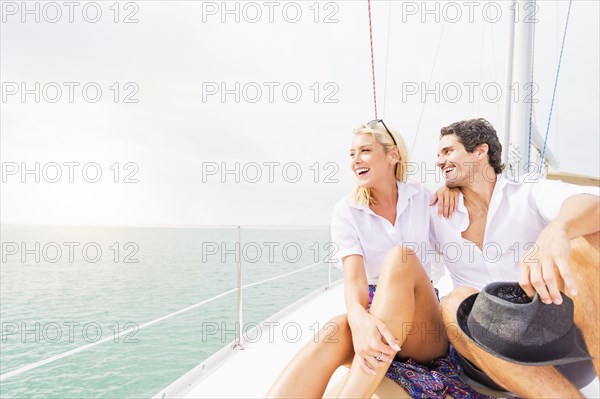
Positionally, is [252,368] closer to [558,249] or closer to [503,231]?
[503,231]

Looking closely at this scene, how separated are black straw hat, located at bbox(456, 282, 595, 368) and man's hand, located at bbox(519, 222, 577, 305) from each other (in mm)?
34

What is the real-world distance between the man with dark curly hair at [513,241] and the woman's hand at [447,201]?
0.06ft

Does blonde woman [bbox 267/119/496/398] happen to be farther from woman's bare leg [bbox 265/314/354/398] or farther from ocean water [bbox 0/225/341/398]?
ocean water [bbox 0/225/341/398]

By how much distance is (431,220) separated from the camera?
141 centimetres

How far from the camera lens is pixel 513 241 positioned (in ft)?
4.20

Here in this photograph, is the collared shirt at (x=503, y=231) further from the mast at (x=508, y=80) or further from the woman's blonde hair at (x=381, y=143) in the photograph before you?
the mast at (x=508, y=80)

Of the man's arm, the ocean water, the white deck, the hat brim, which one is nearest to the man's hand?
the man's arm

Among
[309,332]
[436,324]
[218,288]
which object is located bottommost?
[218,288]

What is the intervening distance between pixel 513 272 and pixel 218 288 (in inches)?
601

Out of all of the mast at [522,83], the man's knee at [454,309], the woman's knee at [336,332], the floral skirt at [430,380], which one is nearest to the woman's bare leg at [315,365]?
the woman's knee at [336,332]

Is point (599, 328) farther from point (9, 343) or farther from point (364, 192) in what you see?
point (9, 343)

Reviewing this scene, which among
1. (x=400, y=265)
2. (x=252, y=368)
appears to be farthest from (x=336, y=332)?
(x=252, y=368)

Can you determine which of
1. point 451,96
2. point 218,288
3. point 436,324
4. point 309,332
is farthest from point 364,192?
point 218,288

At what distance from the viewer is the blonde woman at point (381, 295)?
39.7 inches
